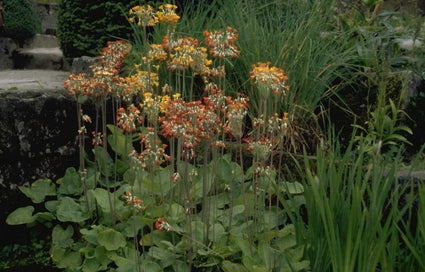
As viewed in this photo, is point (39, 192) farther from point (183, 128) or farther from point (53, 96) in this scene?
point (183, 128)

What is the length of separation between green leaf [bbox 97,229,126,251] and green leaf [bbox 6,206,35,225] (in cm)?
77

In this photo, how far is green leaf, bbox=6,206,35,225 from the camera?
3.72m

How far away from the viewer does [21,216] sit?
3.76 meters

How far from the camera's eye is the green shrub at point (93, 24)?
17.1 feet

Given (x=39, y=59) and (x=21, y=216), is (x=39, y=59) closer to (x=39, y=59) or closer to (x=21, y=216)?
(x=39, y=59)

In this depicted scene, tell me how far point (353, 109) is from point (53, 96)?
85.4 inches

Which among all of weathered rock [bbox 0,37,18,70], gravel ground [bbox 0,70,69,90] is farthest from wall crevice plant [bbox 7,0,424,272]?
weathered rock [bbox 0,37,18,70]

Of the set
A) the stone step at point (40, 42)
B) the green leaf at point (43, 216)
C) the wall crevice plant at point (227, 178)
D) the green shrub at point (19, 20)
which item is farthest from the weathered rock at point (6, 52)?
the green leaf at point (43, 216)

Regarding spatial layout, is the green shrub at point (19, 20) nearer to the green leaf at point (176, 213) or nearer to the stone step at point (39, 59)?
the stone step at point (39, 59)

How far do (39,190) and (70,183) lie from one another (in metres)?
0.20

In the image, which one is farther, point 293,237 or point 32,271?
point 32,271

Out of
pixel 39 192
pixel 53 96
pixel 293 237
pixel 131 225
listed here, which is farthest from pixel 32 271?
pixel 293 237

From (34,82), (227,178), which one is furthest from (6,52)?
(227,178)

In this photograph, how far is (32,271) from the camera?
376 cm
